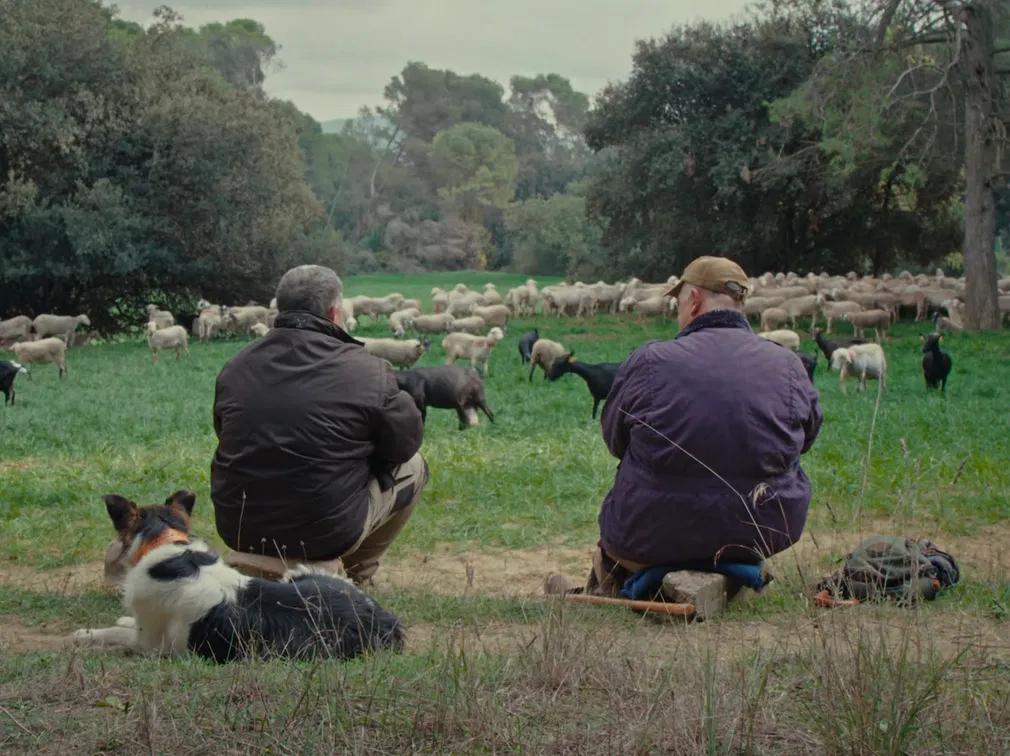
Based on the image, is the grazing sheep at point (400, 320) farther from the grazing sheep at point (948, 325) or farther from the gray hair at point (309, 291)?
the gray hair at point (309, 291)

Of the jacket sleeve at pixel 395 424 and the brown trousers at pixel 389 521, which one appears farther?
the brown trousers at pixel 389 521

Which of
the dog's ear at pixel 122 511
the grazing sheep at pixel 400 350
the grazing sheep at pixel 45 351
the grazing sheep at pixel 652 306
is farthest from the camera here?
the grazing sheep at pixel 652 306

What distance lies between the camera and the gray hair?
5.39 m

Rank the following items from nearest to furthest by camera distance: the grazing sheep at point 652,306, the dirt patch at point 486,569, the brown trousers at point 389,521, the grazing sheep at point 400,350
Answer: the brown trousers at point 389,521
the dirt patch at point 486,569
the grazing sheep at point 400,350
the grazing sheep at point 652,306

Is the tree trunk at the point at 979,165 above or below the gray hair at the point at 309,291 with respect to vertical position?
above

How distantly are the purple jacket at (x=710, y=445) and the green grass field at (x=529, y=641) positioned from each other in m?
0.30

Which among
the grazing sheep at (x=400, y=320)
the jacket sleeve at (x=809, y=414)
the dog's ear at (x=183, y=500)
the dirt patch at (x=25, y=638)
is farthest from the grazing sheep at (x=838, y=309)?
the dirt patch at (x=25, y=638)

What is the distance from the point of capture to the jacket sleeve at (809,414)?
5098mm

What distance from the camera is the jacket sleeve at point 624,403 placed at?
5066mm

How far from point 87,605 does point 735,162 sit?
1092 inches

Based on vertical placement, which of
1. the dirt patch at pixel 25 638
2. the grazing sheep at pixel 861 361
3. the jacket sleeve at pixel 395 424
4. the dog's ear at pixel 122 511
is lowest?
the dirt patch at pixel 25 638

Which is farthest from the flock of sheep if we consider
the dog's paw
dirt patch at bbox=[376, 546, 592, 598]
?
the dog's paw

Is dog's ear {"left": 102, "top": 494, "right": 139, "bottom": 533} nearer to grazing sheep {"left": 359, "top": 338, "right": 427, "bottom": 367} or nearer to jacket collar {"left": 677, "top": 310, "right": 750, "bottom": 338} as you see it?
jacket collar {"left": 677, "top": 310, "right": 750, "bottom": 338}

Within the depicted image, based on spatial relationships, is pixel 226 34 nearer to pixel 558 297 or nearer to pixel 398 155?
pixel 398 155
